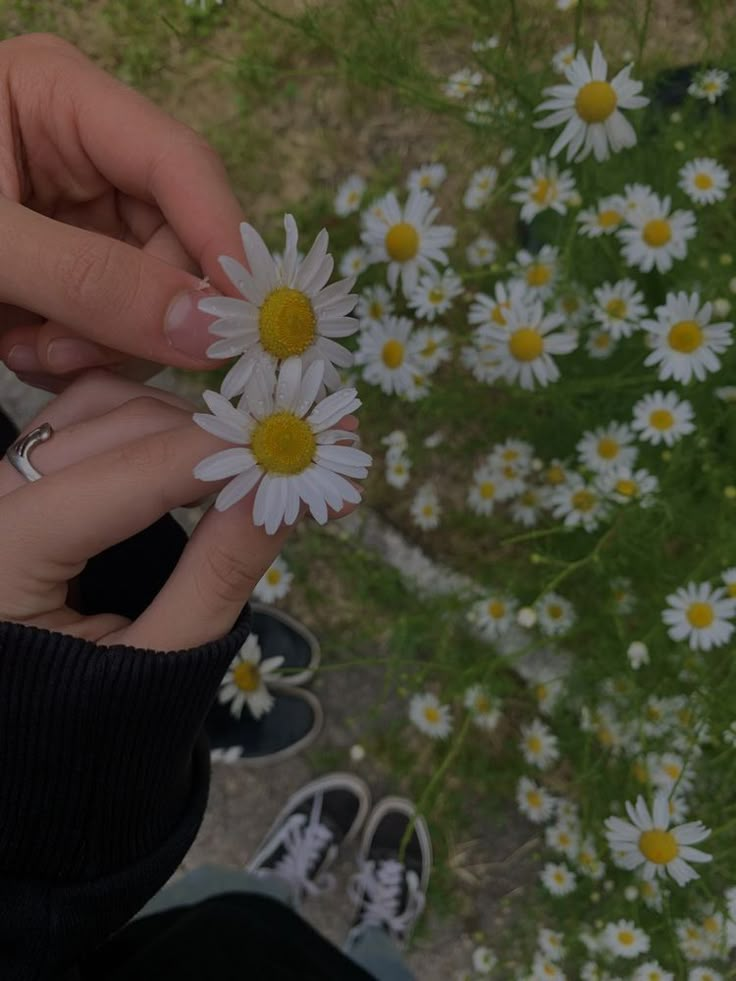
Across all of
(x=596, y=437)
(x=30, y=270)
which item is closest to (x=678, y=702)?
(x=596, y=437)

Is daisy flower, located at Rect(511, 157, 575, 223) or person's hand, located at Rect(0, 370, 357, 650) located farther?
daisy flower, located at Rect(511, 157, 575, 223)

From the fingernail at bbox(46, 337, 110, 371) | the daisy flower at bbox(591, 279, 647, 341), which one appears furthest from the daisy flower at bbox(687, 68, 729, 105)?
the fingernail at bbox(46, 337, 110, 371)

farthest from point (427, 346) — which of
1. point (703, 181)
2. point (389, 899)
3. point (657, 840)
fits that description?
point (389, 899)

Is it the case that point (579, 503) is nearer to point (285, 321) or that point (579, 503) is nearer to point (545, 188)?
point (545, 188)

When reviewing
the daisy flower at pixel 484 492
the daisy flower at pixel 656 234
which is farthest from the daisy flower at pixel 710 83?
the daisy flower at pixel 484 492

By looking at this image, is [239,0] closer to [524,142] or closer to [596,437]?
[524,142]

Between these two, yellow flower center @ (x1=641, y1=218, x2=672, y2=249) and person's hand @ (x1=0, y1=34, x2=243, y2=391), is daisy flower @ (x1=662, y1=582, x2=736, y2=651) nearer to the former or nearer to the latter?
yellow flower center @ (x1=641, y1=218, x2=672, y2=249)
